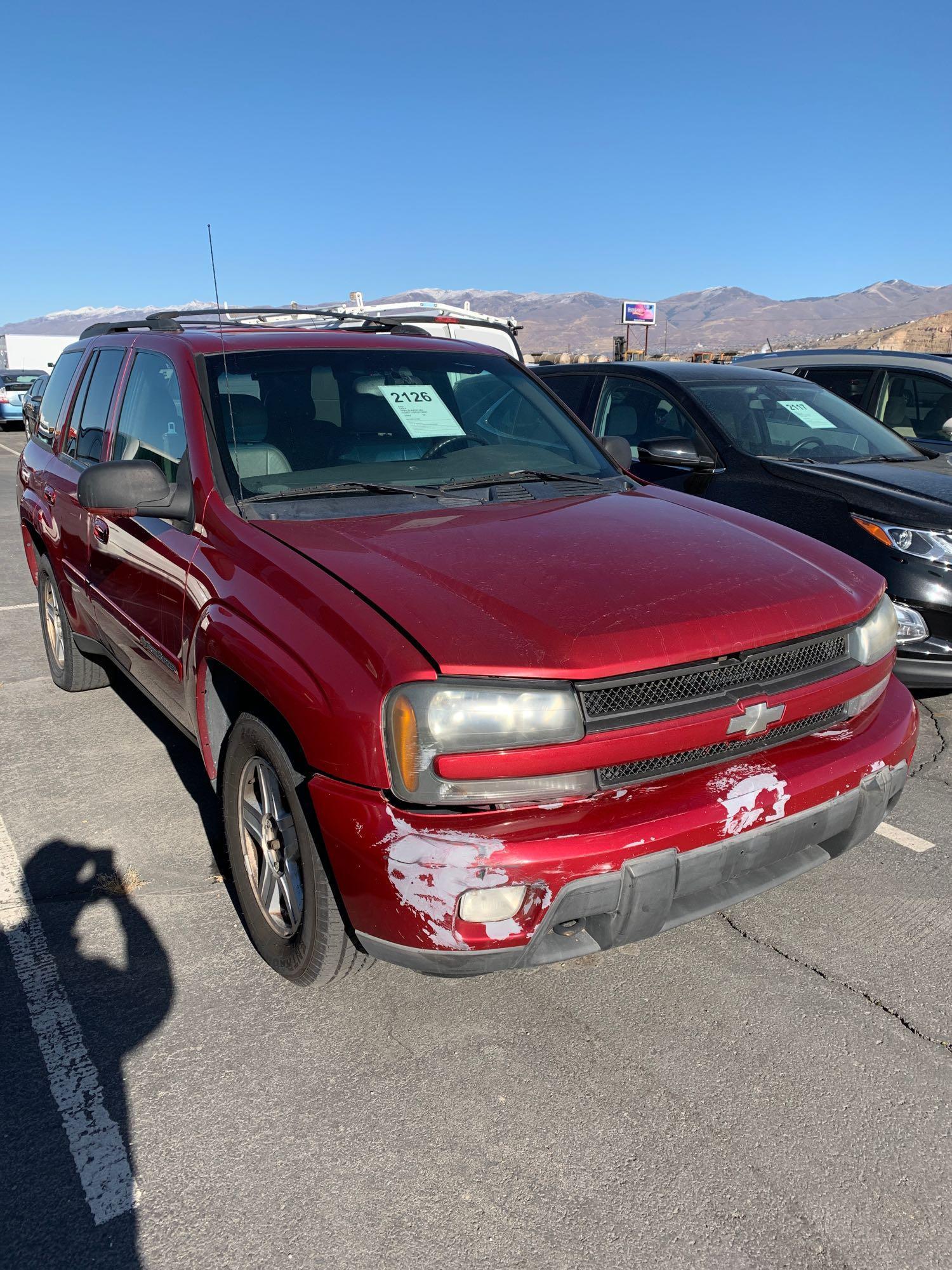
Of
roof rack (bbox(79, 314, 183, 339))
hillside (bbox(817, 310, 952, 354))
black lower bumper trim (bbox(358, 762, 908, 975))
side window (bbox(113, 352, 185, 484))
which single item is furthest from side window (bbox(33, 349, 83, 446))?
hillside (bbox(817, 310, 952, 354))

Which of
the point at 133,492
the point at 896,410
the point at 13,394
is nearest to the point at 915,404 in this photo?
the point at 896,410

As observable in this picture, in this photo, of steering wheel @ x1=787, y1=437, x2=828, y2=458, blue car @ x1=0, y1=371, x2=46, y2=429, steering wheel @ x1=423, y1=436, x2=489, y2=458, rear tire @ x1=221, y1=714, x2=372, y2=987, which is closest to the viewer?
rear tire @ x1=221, y1=714, x2=372, y2=987

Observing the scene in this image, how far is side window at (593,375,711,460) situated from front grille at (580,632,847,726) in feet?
10.1

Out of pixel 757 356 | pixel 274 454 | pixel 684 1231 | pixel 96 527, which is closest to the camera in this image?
pixel 684 1231

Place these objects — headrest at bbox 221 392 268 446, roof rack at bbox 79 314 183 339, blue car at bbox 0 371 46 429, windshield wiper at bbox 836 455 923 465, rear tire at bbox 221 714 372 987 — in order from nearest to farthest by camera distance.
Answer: rear tire at bbox 221 714 372 987
headrest at bbox 221 392 268 446
roof rack at bbox 79 314 183 339
windshield wiper at bbox 836 455 923 465
blue car at bbox 0 371 46 429

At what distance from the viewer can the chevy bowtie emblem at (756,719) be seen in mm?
2467

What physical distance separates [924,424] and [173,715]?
6.64 metres

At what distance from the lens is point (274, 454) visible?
321 centimetres

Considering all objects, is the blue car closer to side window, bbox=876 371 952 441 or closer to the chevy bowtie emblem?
side window, bbox=876 371 952 441

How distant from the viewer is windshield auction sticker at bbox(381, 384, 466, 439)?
11.7 feet

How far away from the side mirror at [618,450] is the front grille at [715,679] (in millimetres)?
1476

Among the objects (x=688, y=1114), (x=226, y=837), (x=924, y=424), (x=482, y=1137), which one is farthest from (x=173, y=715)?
(x=924, y=424)

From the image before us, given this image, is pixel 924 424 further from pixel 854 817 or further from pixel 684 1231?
pixel 684 1231

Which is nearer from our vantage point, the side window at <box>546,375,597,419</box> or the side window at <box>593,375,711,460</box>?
the side window at <box>593,375,711,460</box>
